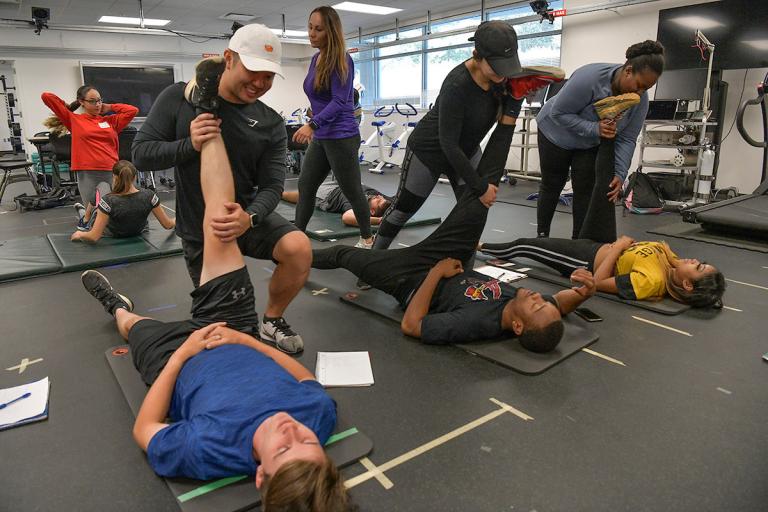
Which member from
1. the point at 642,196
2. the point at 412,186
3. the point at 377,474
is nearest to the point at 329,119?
the point at 412,186

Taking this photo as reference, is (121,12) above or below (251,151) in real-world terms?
above

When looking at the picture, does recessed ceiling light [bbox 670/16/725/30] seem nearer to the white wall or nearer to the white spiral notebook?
the white spiral notebook

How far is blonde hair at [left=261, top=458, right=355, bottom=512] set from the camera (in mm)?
1037

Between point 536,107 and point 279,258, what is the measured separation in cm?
612

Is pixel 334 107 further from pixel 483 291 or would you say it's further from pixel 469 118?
pixel 483 291

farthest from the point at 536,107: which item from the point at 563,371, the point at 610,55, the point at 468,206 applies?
the point at 563,371

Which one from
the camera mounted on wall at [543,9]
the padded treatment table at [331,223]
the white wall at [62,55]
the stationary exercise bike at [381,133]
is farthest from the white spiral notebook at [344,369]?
the white wall at [62,55]

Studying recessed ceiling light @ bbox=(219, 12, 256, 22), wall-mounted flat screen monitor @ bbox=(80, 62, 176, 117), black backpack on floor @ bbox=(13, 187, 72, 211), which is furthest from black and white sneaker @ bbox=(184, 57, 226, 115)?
wall-mounted flat screen monitor @ bbox=(80, 62, 176, 117)

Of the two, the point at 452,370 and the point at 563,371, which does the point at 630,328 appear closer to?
the point at 563,371

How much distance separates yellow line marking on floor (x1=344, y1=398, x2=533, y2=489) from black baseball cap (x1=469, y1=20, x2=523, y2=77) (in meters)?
1.37

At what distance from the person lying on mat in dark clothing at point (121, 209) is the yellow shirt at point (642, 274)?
10.7 ft

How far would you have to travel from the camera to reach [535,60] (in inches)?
317

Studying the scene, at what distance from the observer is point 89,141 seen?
445 centimetres

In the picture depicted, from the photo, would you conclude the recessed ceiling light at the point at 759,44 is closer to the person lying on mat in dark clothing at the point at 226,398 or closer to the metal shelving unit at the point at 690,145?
the metal shelving unit at the point at 690,145
